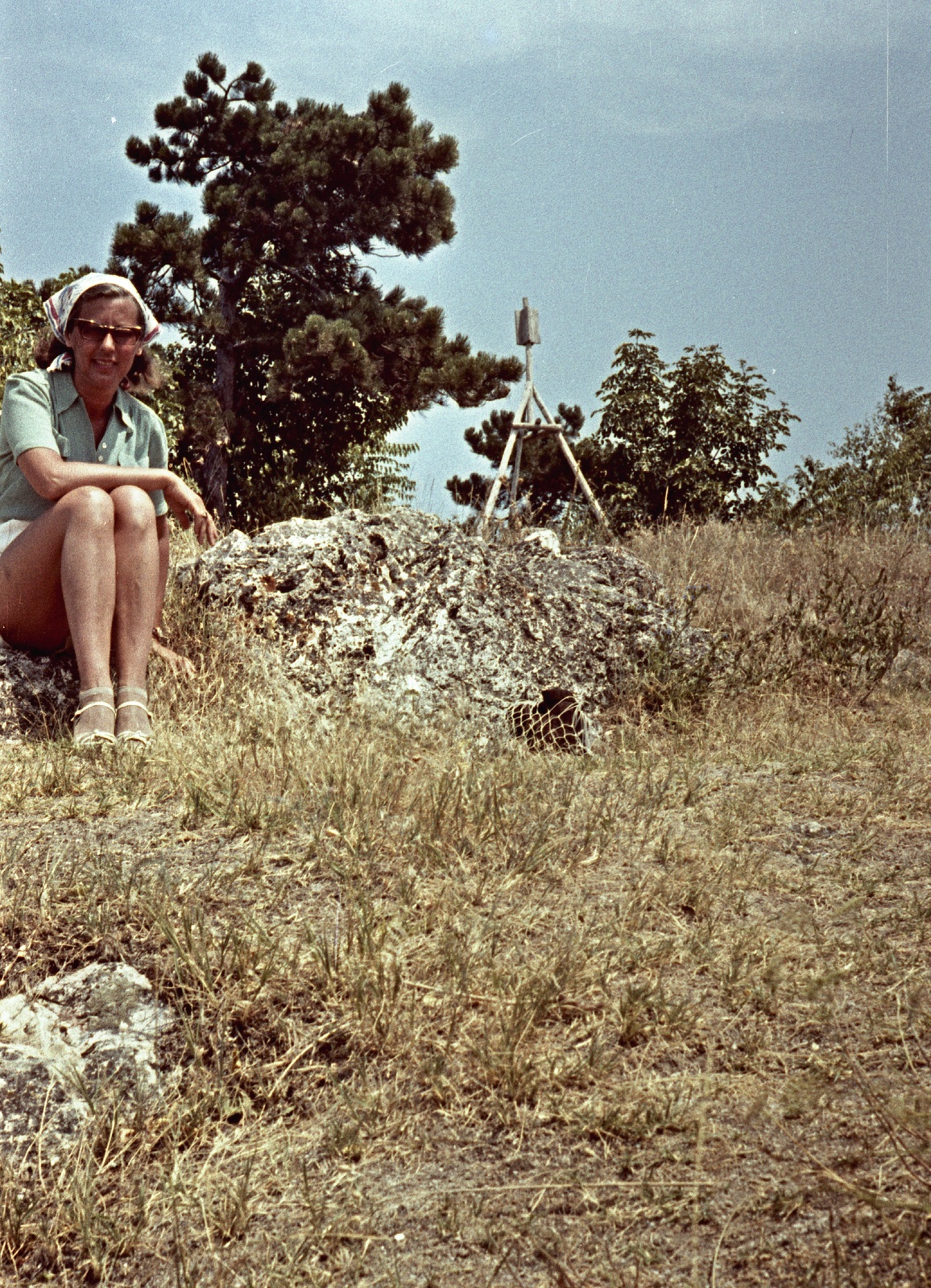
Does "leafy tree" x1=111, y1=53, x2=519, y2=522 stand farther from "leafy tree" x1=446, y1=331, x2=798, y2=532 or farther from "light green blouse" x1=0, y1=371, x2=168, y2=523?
"light green blouse" x1=0, y1=371, x2=168, y2=523

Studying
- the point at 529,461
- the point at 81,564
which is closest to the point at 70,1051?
the point at 81,564

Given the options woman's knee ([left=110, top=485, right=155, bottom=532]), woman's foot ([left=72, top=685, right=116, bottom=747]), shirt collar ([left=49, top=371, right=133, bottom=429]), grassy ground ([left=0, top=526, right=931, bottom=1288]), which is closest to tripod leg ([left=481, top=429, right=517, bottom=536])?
shirt collar ([left=49, top=371, right=133, bottom=429])

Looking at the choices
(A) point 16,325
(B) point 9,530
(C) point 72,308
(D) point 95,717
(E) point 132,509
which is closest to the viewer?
(D) point 95,717

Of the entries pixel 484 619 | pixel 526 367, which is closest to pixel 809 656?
pixel 484 619

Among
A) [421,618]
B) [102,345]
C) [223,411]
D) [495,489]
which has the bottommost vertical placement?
[421,618]

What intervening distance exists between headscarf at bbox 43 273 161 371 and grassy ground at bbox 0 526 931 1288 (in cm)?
167

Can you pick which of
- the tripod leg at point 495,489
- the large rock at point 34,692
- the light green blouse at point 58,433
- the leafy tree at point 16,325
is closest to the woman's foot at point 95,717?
the large rock at point 34,692

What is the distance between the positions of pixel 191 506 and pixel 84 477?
42 centimetres

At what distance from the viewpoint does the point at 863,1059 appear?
233 cm

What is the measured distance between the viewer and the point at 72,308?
4.51 meters

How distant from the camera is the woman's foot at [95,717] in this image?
161 inches

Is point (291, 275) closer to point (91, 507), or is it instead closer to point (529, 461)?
point (529, 461)

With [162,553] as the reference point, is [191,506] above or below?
above

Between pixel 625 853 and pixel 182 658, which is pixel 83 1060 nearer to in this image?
pixel 625 853
